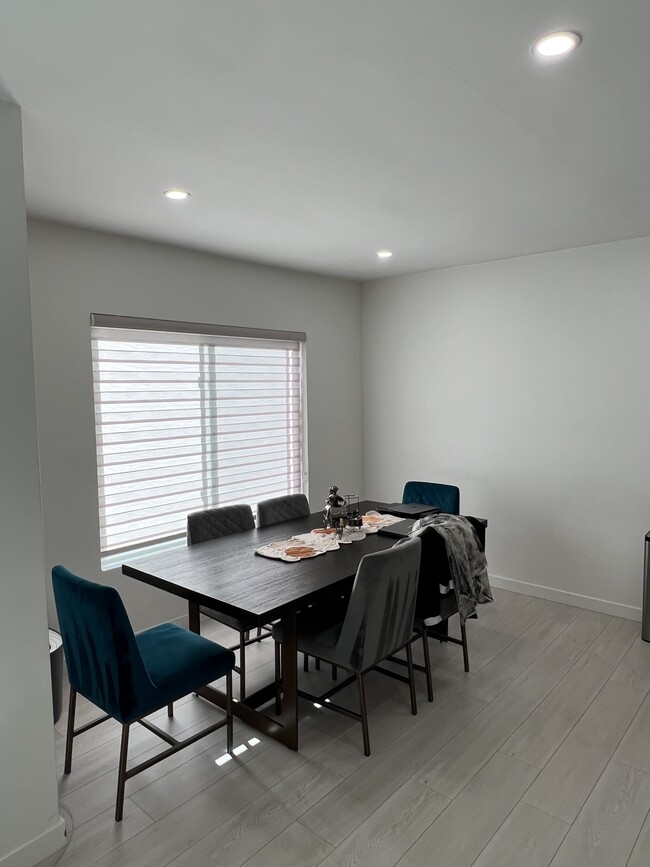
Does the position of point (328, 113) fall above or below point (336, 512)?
above

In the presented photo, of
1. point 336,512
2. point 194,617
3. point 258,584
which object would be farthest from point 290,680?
point 336,512

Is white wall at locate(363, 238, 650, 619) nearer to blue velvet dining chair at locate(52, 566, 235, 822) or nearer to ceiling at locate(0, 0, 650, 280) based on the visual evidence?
ceiling at locate(0, 0, 650, 280)

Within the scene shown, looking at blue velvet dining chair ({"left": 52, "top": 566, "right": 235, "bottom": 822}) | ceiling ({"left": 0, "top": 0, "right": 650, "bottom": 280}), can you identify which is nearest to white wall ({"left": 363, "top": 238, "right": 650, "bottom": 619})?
ceiling ({"left": 0, "top": 0, "right": 650, "bottom": 280})

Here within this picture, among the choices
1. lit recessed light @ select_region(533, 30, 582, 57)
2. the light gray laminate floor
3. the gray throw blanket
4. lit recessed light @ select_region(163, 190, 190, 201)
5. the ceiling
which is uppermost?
lit recessed light @ select_region(163, 190, 190, 201)

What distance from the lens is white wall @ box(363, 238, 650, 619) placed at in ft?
12.8

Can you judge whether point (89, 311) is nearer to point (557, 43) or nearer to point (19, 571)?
point (19, 571)

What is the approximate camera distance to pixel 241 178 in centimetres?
257

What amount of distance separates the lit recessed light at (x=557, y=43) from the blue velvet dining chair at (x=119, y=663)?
2.08 metres

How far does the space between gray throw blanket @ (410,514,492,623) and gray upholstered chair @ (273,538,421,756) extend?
0.87 feet

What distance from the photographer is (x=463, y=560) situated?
9.65 feet

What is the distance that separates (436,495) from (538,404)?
1017 millimetres

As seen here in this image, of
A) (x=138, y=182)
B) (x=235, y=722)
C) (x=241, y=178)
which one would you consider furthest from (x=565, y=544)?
(x=138, y=182)

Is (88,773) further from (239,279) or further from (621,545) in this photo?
(621,545)

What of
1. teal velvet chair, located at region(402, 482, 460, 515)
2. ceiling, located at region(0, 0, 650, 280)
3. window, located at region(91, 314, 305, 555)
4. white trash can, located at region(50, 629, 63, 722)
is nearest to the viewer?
ceiling, located at region(0, 0, 650, 280)
